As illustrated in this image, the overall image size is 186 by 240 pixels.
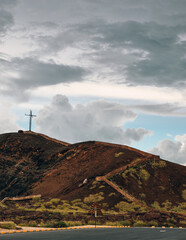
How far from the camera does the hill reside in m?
75.9

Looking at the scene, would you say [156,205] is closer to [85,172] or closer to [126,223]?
[126,223]

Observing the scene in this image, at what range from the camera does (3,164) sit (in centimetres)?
11156

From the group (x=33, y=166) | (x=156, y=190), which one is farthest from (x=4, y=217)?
(x=33, y=166)

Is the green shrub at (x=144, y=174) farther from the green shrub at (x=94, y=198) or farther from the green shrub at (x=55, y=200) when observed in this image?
the green shrub at (x=55, y=200)

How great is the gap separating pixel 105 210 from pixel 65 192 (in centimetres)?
1594

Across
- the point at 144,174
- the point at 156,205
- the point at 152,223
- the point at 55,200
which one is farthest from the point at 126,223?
the point at 144,174

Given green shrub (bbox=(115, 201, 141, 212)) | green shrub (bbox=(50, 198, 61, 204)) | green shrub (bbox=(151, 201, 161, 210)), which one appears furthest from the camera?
green shrub (bbox=(50, 198, 61, 204))

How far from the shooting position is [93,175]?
87.4 meters

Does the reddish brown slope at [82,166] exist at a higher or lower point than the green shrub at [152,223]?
higher

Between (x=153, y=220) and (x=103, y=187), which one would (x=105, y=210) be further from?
(x=153, y=220)

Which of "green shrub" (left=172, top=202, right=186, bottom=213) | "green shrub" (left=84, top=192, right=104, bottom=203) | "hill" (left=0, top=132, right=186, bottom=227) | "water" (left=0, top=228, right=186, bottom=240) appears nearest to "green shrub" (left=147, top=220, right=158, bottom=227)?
"hill" (left=0, top=132, right=186, bottom=227)

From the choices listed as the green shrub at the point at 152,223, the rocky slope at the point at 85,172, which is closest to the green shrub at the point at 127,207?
the rocky slope at the point at 85,172

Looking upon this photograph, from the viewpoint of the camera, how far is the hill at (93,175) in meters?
75.9

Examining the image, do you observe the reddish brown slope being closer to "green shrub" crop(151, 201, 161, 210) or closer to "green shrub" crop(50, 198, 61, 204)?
"green shrub" crop(50, 198, 61, 204)
